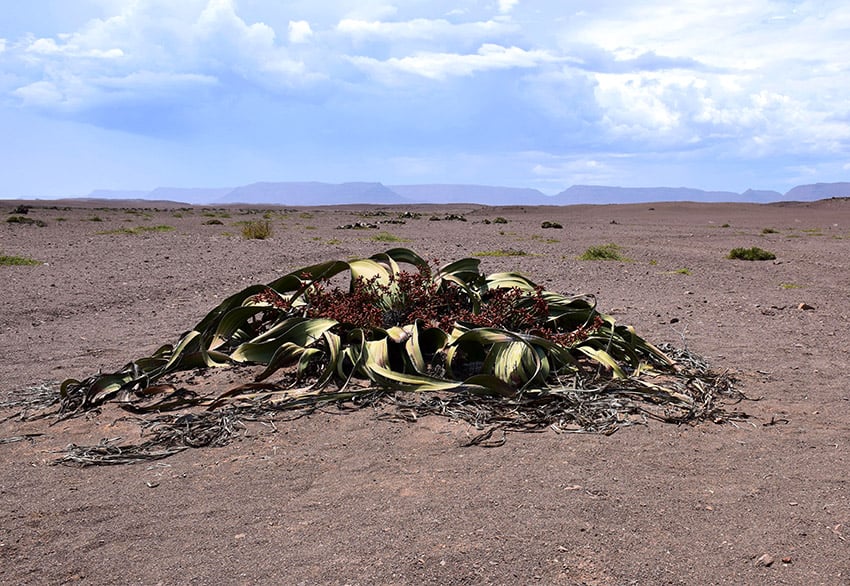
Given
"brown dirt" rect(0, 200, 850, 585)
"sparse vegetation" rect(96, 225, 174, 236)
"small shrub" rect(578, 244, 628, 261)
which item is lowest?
"brown dirt" rect(0, 200, 850, 585)

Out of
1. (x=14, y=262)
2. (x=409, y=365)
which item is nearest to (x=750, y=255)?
(x=409, y=365)

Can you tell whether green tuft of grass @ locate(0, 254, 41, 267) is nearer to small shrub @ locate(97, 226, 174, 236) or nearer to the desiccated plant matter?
the desiccated plant matter

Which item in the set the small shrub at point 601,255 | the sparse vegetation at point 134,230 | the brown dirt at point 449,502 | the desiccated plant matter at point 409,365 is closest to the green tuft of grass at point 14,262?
the brown dirt at point 449,502

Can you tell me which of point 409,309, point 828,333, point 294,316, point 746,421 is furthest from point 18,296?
point 828,333

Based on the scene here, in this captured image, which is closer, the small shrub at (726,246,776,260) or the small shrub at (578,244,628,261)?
the small shrub at (578,244,628,261)

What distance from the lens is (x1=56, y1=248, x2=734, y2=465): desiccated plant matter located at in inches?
139

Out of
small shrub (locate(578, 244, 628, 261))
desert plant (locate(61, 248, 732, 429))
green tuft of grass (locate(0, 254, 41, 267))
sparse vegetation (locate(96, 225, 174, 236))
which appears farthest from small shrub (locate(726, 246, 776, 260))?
sparse vegetation (locate(96, 225, 174, 236))

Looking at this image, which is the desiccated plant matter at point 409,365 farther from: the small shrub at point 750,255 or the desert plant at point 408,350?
the small shrub at point 750,255

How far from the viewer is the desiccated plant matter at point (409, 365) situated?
352cm

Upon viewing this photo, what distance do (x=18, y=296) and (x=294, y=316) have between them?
15.6 feet

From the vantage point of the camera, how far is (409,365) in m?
3.92

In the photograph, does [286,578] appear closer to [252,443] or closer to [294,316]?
[252,443]

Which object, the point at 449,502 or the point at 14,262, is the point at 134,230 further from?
the point at 449,502

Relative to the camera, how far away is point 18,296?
25.2 feet
